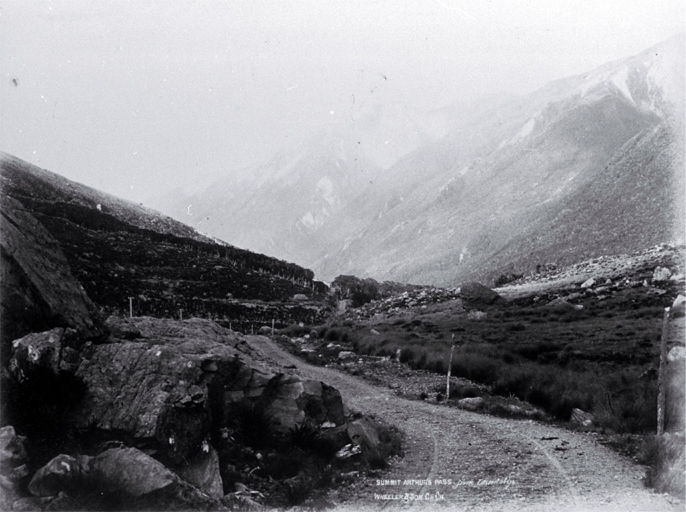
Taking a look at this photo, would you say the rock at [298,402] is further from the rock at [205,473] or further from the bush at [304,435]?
the rock at [205,473]

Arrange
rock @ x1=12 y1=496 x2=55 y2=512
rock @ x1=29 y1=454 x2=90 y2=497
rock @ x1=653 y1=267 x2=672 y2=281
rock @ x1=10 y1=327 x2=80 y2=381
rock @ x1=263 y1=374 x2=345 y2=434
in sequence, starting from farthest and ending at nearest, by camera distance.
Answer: rock @ x1=653 y1=267 x2=672 y2=281 < rock @ x1=263 y1=374 x2=345 y2=434 < rock @ x1=10 y1=327 x2=80 y2=381 < rock @ x1=29 y1=454 x2=90 y2=497 < rock @ x1=12 y1=496 x2=55 y2=512

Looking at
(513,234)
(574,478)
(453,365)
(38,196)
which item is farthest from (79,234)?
(513,234)

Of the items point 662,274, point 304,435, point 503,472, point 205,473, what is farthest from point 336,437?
point 662,274

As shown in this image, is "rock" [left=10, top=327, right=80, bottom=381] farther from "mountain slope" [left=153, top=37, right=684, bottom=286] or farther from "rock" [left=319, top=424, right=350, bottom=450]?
"mountain slope" [left=153, top=37, right=684, bottom=286]

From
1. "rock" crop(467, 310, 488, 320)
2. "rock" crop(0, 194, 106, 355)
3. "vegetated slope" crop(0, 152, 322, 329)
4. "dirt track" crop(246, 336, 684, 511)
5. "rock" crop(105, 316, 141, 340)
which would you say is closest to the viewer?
"dirt track" crop(246, 336, 684, 511)

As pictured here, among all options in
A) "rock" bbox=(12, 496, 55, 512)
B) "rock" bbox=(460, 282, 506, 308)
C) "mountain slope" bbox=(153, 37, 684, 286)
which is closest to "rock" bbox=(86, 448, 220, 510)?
"rock" bbox=(12, 496, 55, 512)

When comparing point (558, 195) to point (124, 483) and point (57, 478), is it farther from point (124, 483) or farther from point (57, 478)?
point (57, 478)
